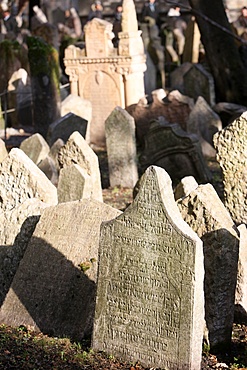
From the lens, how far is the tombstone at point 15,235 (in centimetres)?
757

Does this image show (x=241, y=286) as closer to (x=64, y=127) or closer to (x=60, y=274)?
(x=60, y=274)

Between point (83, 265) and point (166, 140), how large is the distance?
19.0 feet

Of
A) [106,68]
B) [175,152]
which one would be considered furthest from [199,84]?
[175,152]

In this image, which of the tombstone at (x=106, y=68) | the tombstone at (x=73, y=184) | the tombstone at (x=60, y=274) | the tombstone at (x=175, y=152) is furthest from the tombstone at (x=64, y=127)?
the tombstone at (x=60, y=274)

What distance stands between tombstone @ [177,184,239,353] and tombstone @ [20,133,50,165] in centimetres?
508

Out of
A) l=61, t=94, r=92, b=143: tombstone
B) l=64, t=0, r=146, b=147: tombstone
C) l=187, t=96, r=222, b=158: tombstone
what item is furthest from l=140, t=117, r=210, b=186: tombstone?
l=64, t=0, r=146, b=147: tombstone

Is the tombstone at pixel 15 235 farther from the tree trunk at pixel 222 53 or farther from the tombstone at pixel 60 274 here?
the tree trunk at pixel 222 53

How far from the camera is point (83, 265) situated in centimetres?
702

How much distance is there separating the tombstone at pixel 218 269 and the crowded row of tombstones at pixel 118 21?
17122 millimetres

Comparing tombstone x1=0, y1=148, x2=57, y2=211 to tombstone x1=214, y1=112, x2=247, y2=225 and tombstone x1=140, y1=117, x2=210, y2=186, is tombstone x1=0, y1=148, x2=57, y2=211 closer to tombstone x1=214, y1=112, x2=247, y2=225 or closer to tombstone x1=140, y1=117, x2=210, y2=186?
tombstone x1=214, y1=112, x2=247, y2=225

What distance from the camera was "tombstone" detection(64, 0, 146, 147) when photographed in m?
15.9

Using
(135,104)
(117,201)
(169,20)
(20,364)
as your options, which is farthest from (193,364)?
(169,20)

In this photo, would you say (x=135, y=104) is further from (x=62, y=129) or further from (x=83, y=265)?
(x=83, y=265)

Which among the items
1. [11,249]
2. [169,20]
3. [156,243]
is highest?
[156,243]
